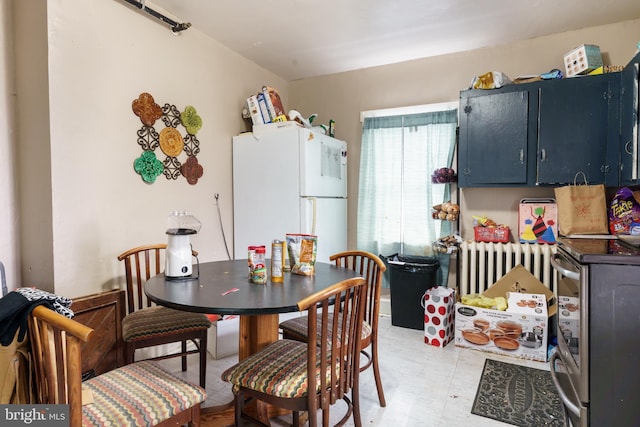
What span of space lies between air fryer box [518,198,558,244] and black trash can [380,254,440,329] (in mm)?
778

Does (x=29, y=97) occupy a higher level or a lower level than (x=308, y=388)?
higher

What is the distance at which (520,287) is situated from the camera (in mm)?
2848

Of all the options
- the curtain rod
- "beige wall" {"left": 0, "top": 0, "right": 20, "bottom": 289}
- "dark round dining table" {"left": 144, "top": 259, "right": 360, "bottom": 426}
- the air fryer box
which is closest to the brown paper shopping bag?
the air fryer box

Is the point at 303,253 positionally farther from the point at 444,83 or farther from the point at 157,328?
the point at 444,83

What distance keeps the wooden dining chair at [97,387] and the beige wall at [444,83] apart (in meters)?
2.75

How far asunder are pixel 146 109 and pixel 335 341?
2.12m

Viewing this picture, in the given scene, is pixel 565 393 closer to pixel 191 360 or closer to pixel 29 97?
pixel 191 360

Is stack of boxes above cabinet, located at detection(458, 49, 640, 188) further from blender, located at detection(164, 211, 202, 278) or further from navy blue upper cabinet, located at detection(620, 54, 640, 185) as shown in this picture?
blender, located at detection(164, 211, 202, 278)

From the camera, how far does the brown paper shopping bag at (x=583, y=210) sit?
2.53 metres

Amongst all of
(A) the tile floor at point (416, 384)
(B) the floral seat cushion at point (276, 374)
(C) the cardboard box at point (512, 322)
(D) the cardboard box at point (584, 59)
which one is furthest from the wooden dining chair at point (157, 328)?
(D) the cardboard box at point (584, 59)

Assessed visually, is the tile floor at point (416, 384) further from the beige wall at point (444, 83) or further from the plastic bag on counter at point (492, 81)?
the plastic bag on counter at point (492, 81)

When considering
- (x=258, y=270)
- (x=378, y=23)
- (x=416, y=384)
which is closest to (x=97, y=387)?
(x=258, y=270)

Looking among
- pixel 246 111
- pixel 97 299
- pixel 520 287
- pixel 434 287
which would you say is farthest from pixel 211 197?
pixel 520 287

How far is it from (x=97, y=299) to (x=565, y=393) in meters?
2.63
